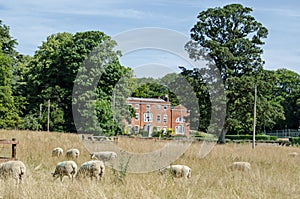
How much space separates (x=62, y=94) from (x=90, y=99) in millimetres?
8457

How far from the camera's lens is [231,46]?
127 feet

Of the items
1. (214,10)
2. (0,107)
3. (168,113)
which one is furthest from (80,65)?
(168,113)

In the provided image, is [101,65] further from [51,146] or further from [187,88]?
[51,146]

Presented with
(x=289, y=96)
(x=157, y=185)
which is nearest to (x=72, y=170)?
(x=157, y=185)

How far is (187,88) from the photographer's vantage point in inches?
1259

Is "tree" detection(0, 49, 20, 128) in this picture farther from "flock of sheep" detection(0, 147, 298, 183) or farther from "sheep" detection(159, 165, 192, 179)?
"sheep" detection(159, 165, 192, 179)

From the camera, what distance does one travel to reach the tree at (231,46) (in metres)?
37.2

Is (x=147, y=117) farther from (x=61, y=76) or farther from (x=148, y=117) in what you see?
(x=61, y=76)

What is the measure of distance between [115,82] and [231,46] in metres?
11.4

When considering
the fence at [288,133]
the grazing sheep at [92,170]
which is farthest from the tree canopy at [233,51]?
the fence at [288,133]

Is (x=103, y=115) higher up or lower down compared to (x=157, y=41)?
lower down

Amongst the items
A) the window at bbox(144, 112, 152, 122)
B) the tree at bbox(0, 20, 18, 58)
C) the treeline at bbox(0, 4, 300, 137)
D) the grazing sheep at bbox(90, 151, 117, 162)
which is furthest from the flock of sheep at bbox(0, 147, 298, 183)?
the tree at bbox(0, 20, 18, 58)

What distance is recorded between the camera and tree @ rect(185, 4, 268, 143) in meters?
37.2

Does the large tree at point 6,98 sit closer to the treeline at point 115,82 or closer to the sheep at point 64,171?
the treeline at point 115,82
